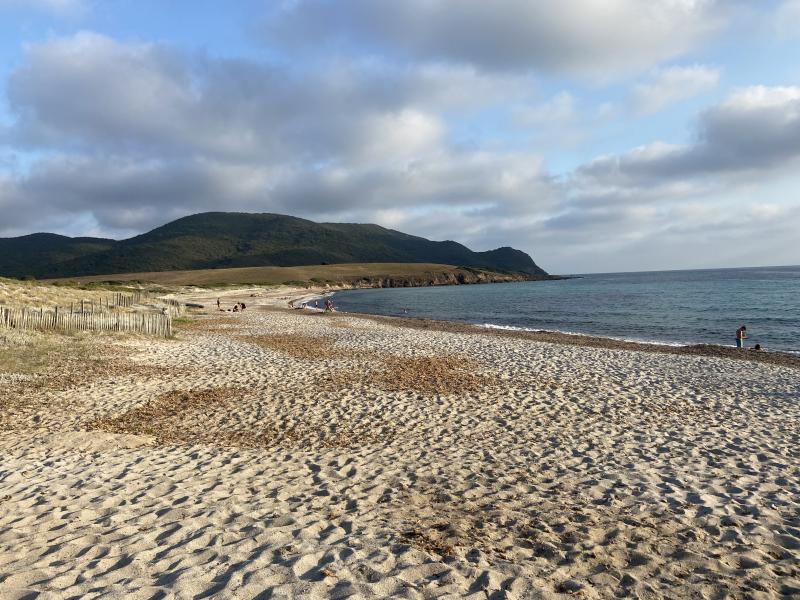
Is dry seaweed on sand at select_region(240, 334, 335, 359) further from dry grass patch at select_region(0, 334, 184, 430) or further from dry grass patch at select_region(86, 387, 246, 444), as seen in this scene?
dry grass patch at select_region(86, 387, 246, 444)

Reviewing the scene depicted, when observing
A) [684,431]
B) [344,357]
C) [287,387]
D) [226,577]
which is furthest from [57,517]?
[344,357]

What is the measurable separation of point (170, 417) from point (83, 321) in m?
14.3

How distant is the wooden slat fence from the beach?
790 cm

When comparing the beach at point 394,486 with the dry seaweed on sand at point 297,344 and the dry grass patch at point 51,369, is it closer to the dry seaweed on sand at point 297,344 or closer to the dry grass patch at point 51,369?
the dry grass patch at point 51,369

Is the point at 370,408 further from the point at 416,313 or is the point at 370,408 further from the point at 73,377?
the point at 416,313

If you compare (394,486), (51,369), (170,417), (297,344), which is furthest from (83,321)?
(394,486)

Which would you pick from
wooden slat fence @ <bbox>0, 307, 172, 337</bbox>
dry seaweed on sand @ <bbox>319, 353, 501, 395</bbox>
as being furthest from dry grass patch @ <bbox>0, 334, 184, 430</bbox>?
dry seaweed on sand @ <bbox>319, 353, 501, 395</bbox>

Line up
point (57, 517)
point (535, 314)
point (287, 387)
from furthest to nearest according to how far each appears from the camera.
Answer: point (535, 314)
point (287, 387)
point (57, 517)

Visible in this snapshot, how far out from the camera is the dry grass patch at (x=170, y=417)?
10008mm

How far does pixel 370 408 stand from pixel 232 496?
5.42m

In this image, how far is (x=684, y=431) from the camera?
10305 mm

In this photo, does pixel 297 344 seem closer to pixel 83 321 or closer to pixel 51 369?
pixel 83 321

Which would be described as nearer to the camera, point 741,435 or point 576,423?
point 741,435

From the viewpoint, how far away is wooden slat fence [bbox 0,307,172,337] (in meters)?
20.6
